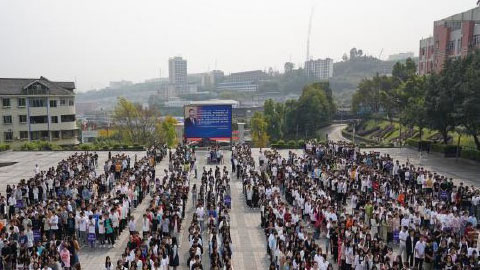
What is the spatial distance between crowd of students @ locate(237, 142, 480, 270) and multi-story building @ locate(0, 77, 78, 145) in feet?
121

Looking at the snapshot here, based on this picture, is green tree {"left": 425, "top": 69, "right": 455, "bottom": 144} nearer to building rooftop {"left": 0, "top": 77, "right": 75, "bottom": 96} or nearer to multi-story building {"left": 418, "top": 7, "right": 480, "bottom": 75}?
multi-story building {"left": 418, "top": 7, "right": 480, "bottom": 75}

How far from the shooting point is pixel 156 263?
10.4m

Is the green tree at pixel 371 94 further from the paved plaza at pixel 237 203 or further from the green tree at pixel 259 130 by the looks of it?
the paved plaza at pixel 237 203

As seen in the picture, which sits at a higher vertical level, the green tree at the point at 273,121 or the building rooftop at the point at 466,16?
the building rooftop at the point at 466,16

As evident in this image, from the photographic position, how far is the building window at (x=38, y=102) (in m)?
49.6

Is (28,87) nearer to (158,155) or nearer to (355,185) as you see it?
(158,155)

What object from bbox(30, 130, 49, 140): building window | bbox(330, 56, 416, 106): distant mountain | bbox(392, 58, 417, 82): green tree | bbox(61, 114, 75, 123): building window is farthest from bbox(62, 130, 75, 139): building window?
bbox(330, 56, 416, 106): distant mountain

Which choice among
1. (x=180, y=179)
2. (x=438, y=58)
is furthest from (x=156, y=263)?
(x=438, y=58)

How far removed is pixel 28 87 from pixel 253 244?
43345 millimetres

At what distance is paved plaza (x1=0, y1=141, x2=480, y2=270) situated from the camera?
13711 mm

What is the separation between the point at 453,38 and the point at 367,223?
48743 mm

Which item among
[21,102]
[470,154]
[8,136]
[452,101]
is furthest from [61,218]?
[8,136]

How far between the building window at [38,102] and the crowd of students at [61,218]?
31.4 metres

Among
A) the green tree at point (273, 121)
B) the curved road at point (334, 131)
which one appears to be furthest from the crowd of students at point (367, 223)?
the curved road at point (334, 131)
